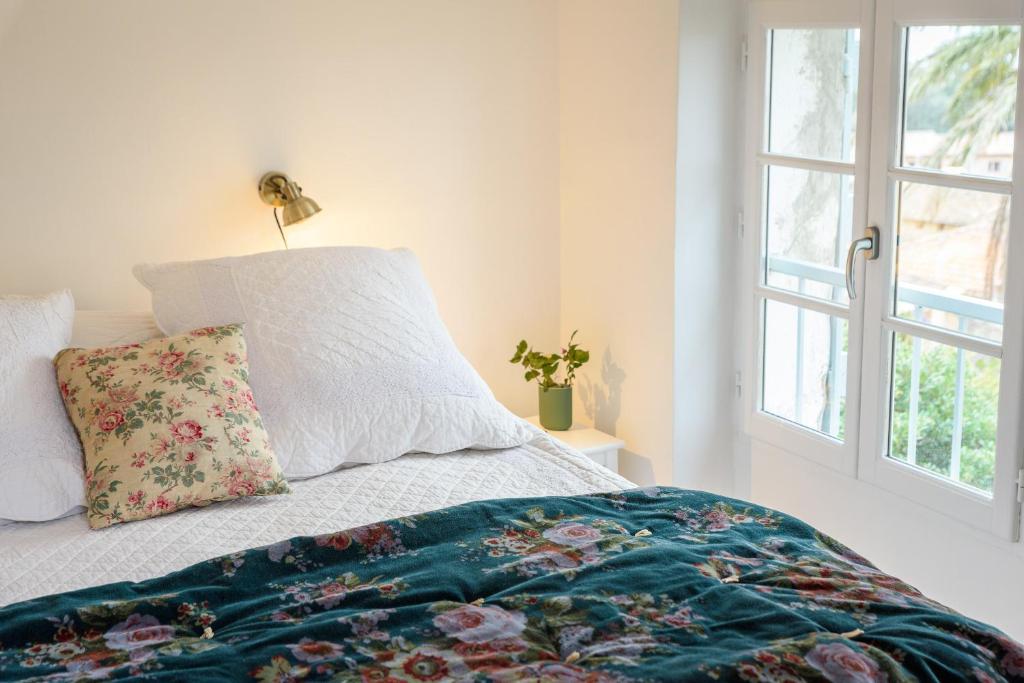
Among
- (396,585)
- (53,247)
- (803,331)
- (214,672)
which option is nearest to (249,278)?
(53,247)

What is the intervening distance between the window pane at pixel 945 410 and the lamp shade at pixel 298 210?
149cm

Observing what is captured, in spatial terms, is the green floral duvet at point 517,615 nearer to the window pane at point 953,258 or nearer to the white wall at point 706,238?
the window pane at point 953,258

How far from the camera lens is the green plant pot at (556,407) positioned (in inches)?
127

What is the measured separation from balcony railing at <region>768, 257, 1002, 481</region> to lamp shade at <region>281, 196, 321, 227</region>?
4.07 feet

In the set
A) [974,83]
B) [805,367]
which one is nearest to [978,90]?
[974,83]

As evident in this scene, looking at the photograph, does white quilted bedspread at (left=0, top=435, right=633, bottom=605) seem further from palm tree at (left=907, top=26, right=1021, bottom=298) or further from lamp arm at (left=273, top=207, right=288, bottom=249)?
palm tree at (left=907, top=26, right=1021, bottom=298)

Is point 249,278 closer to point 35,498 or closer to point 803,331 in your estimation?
point 35,498

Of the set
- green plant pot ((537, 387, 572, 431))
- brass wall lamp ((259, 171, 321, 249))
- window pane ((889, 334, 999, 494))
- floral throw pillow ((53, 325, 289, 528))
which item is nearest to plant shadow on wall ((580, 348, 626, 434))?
green plant pot ((537, 387, 572, 431))

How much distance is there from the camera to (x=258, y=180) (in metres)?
2.95

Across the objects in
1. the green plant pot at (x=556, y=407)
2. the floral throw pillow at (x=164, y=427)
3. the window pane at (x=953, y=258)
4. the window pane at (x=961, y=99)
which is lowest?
the green plant pot at (x=556, y=407)

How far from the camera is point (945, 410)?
8.05 ft

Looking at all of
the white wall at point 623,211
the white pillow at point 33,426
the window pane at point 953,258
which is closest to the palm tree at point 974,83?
the window pane at point 953,258

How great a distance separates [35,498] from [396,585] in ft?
2.71

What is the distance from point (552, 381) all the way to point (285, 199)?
963mm
